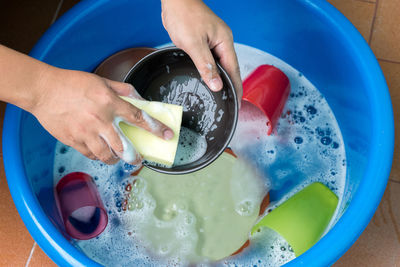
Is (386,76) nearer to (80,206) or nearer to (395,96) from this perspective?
(395,96)

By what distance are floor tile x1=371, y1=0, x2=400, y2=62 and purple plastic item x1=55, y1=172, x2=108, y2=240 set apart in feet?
2.64

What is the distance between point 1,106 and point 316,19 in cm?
81

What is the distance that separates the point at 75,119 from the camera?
0.62 meters

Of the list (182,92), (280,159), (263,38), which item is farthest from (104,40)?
(280,159)

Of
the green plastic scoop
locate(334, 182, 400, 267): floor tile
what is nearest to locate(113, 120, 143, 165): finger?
the green plastic scoop

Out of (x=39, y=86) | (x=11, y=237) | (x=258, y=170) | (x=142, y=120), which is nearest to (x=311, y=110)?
(x=258, y=170)

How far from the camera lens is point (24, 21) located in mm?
1124

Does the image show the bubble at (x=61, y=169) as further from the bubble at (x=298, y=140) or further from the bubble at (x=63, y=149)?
the bubble at (x=298, y=140)

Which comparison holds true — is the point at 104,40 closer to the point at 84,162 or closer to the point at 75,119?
the point at 84,162

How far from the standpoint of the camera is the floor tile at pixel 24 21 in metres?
1.11

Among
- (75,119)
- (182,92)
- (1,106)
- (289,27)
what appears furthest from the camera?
(1,106)

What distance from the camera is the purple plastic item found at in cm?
88

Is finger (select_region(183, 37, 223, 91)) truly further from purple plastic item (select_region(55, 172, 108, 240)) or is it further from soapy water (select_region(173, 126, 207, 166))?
purple plastic item (select_region(55, 172, 108, 240))

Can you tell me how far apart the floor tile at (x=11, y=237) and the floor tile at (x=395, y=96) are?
904 mm
